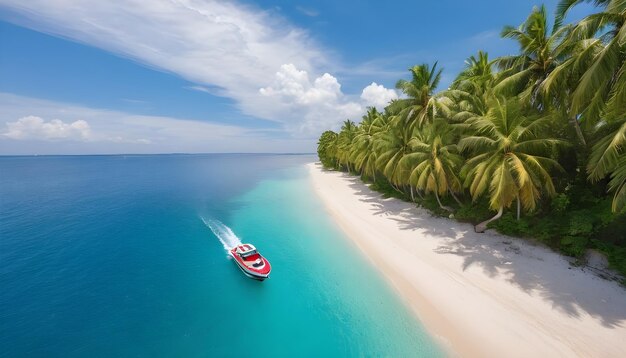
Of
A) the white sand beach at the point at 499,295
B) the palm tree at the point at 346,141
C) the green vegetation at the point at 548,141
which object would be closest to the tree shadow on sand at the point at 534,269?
the white sand beach at the point at 499,295

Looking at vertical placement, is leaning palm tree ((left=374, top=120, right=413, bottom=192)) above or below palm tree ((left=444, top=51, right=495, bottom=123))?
below

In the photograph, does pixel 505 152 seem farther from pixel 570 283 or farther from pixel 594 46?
pixel 570 283

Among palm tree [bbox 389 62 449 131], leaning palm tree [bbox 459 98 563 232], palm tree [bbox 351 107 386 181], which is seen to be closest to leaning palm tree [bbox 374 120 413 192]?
palm tree [bbox 389 62 449 131]

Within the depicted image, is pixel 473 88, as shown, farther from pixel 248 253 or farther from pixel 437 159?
pixel 248 253

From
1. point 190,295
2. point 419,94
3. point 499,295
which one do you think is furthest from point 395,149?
point 190,295

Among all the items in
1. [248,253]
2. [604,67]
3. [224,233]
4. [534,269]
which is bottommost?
[224,233]

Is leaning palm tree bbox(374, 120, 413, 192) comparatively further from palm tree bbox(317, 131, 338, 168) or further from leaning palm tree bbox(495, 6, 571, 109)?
palm tree bbox(317, 131, 338, 168)
